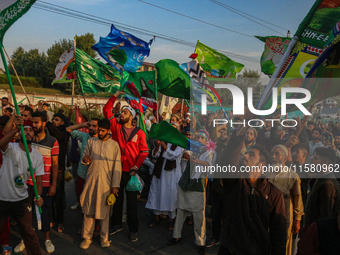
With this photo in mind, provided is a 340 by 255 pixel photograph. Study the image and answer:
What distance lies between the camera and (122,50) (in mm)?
7352

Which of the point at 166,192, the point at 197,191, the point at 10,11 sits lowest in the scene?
the point at 166,192

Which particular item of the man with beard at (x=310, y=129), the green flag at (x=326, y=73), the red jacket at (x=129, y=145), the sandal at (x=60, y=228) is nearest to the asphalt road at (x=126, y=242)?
the sandal at (x=60, y=228)

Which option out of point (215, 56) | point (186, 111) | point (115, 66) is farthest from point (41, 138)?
point (186, 111)

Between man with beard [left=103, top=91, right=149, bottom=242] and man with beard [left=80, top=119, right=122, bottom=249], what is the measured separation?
1.23 feet

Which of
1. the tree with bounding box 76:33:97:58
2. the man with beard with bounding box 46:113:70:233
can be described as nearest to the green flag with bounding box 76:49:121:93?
the man with beard with bounding box 46:113:70:233

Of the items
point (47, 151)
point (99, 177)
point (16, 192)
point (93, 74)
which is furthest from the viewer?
point (93, 74)

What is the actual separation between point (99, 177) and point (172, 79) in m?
2.09

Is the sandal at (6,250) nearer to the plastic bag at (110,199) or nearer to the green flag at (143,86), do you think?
the plastic bag at (110,199)

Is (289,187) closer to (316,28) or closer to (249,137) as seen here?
(249,137)

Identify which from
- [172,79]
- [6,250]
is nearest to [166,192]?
[172,79]

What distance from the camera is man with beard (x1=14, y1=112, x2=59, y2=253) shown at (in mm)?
4828

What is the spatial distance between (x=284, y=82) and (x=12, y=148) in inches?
145

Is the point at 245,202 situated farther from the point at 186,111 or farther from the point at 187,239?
the point at 186,111

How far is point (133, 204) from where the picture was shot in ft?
18.0
